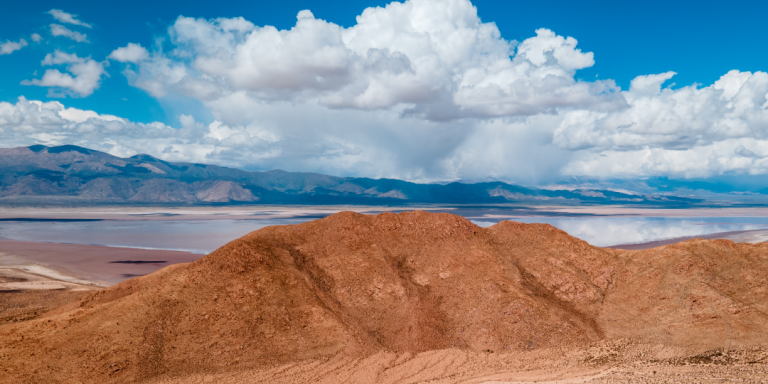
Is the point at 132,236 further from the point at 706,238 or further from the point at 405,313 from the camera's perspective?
the point at 706,238

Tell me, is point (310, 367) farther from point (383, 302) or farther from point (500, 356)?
point (500, 356)

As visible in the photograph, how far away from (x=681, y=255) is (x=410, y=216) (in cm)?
1877

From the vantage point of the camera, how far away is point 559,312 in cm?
2578

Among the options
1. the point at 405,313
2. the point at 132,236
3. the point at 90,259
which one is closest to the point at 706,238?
the point at 405,313

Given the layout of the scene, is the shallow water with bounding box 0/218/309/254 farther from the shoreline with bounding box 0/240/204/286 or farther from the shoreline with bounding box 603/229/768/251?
the shoreline with bounding box 603/229/768/251

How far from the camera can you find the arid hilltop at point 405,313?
21109 millimetres

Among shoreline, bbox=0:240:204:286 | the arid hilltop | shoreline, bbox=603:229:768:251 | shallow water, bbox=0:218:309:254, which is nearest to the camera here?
the arid hilltop

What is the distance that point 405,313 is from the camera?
84.5 ft

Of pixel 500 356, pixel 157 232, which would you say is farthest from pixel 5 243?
pixel 500 356

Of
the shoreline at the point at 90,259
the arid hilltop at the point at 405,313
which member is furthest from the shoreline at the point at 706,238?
the shoreline at the point at 90,259

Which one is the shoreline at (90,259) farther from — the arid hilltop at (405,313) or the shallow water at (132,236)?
the arid hilltop at (405,313)

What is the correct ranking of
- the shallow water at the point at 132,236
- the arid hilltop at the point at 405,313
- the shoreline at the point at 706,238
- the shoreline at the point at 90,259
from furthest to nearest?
the shallow water at the point at 132,236 → the shoreline at the point at 706,238 → the shoreline at the point at 90,259 → the arid hilltop at the point at 405,313

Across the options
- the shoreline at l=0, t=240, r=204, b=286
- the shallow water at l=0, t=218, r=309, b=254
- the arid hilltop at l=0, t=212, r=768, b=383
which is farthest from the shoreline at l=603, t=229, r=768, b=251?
the shoreline at l=0, t=240, r=204, b=286

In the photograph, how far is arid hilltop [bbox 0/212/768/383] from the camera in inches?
831
